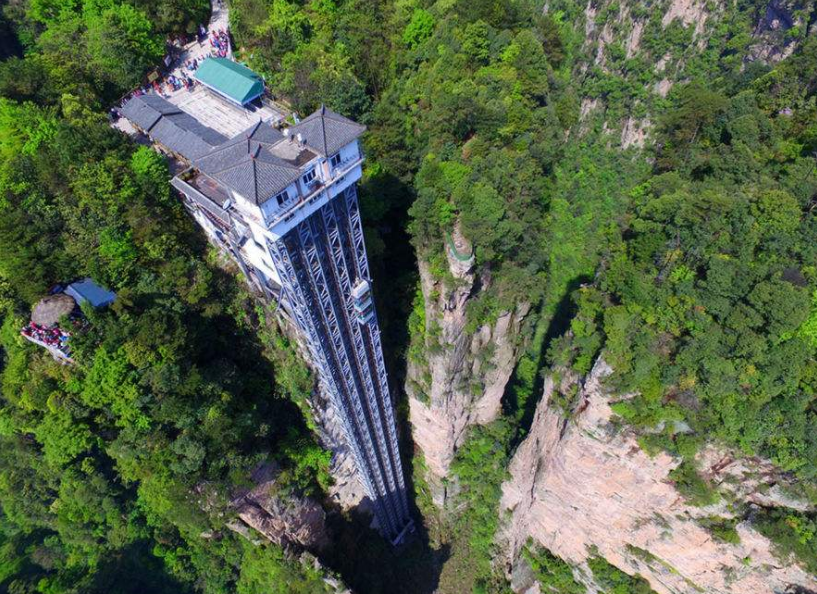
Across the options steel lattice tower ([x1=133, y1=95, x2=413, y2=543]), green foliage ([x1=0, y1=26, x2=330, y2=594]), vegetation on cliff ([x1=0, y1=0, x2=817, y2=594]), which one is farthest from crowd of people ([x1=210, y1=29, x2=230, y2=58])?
steel lattice tower ([x1=133, y1=95, x2=413, y2=543])

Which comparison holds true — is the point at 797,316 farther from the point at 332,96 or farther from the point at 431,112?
the point at 332,96

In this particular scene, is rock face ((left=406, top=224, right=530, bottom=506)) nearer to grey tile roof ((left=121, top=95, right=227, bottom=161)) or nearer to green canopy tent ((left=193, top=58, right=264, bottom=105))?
grey tile roof ((left=121, top=95, right=227, bottom=161))

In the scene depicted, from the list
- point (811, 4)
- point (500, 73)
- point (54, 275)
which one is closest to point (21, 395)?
point (54, 275)

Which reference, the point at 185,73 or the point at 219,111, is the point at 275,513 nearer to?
the point at 219,111

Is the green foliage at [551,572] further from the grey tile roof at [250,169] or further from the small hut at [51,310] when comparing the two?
the small hut at [51,310]

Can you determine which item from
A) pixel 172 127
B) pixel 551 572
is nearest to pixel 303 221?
pixel 172 127

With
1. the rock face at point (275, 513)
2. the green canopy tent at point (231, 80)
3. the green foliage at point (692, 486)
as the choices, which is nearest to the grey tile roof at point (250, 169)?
the green canopy tent at point (231, 80)
